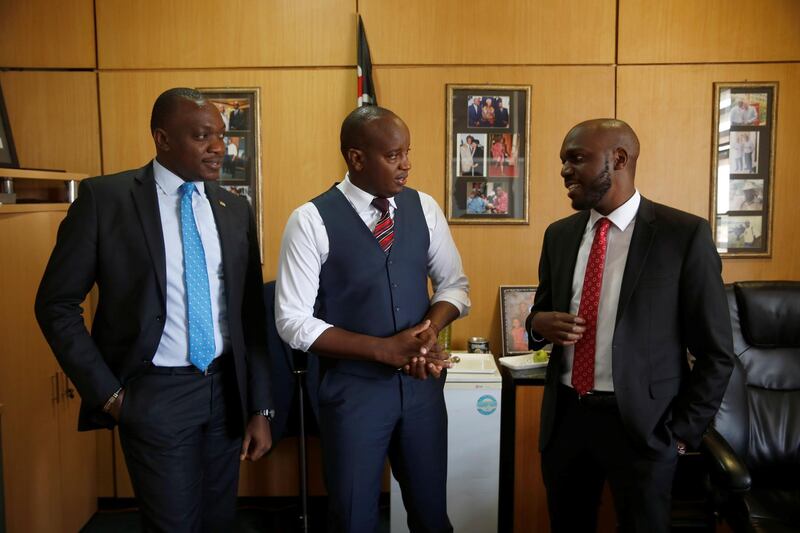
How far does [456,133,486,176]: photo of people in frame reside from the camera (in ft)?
10.6

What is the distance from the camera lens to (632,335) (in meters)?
1.74

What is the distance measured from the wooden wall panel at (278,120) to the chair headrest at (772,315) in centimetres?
197

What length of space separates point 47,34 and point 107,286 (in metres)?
2.17

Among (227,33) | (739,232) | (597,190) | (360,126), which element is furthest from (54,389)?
(739,232)

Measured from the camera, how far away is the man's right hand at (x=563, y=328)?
1.79m

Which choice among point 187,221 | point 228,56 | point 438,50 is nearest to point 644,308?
point 187,221

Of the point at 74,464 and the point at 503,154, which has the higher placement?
the point at 503,154

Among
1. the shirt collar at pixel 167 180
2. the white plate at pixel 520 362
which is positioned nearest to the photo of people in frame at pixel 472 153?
the white plate at pixel 520 362

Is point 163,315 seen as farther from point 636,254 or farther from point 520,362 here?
point 520,362

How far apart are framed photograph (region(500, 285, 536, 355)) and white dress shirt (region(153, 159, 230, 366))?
5.71 ft

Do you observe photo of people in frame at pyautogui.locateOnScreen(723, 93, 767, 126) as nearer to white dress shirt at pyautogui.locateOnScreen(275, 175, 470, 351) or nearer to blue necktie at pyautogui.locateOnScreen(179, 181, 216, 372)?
white dress shirt at pyautogui.locateOnScreen(275, 175, 470, 351)

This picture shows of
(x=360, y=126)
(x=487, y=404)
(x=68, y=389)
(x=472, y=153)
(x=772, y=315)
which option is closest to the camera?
(x=360, y=126)

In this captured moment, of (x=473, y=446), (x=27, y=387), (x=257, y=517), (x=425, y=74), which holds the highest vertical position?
(x=425, y=74)

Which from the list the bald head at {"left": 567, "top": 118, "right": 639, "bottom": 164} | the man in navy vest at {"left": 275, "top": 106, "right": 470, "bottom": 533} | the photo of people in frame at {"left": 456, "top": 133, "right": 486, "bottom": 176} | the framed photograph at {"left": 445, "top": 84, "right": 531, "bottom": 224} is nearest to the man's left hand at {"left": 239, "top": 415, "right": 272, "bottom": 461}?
the man in navy vest at {"left": 275, "top": 106, "right": 470, "bottom": 533}
